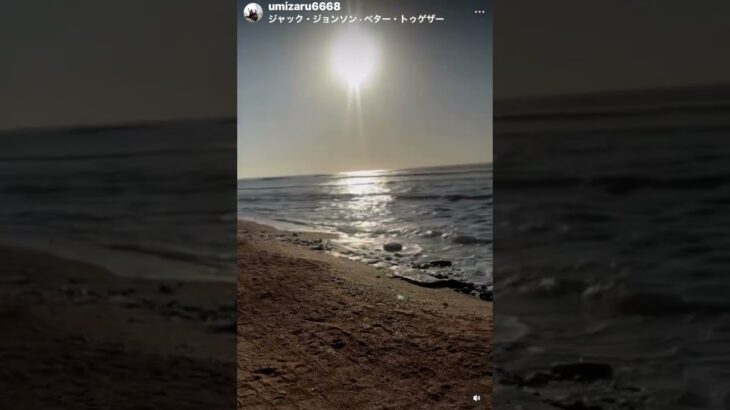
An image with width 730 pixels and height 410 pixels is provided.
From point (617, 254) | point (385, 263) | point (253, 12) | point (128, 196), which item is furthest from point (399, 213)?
point (128, 196)

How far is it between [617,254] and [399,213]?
0.75 metres

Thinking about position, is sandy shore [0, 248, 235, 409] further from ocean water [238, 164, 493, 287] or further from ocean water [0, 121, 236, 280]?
ocean water [238, 164, 493, 287]

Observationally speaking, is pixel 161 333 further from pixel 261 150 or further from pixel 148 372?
pixel 261 150

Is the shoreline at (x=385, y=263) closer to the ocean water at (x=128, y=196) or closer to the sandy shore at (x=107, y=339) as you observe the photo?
the ocean water at (x=128, y=196)

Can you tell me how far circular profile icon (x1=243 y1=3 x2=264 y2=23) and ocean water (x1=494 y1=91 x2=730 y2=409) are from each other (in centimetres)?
95

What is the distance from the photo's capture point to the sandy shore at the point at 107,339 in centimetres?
193

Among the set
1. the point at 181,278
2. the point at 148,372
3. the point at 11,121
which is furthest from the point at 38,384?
the point at 11,121

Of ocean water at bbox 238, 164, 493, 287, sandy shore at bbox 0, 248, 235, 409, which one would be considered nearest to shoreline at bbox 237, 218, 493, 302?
ocean water at bbox 238, 164, 493, 287

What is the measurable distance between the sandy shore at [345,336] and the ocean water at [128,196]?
0.16 m

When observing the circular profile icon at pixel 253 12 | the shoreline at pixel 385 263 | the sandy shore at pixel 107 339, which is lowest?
the sandy shore at pixel 107 339

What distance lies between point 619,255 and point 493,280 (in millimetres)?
426

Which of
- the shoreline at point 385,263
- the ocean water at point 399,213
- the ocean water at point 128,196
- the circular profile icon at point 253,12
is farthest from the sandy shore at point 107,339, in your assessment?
the circular profile icon at point 253,12

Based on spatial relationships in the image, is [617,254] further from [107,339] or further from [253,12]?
[107,339]

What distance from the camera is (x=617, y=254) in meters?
1.81
